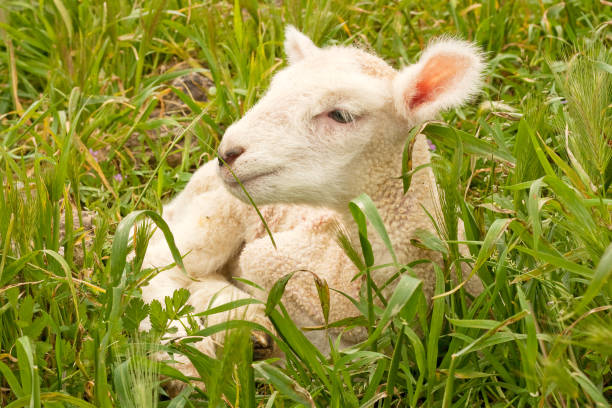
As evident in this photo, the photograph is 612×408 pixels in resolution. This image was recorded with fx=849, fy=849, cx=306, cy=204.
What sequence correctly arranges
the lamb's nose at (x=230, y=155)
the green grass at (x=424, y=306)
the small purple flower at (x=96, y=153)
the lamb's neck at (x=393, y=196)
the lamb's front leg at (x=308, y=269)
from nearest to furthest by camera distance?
the green grass at (x=424, y=306)
the lamb's nose at (x=230, y=155)
the lamb's neck at (x=393, y=196)
the lamb's front leg at (x=308, y=269)
the small purple flower at (x=96, y=153)

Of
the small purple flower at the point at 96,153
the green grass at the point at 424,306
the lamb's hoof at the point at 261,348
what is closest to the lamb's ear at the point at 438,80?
the green grass at the point at 424,306

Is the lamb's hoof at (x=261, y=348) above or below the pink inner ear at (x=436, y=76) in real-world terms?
below

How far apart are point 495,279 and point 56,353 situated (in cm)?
150

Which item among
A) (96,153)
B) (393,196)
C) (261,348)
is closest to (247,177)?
(393,196)

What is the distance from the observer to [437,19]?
226 inches

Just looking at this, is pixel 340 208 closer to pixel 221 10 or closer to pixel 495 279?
pixel 495 279

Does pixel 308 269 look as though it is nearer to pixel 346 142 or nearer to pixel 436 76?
pixel 346 142

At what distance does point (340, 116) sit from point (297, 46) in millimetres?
703

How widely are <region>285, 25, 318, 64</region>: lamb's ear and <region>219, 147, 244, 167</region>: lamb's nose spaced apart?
75 centimetres

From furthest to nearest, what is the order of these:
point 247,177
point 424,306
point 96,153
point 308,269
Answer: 1. point 96,153
2. point 308,269
3. point 247,177
4. point 424,306

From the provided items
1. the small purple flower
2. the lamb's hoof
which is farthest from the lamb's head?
the small purple flower

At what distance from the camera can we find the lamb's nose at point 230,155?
308 centimetres

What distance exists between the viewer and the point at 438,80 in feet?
10.4

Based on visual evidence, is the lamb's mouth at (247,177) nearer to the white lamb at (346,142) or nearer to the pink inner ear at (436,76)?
the white lamb at (346,142)
